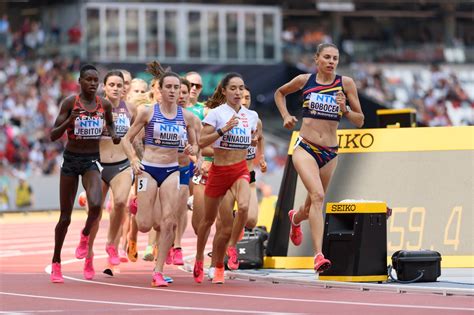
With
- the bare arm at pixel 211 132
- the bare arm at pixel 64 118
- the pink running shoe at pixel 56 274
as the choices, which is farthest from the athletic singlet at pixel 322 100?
the pink running shoe at pixel 56 274

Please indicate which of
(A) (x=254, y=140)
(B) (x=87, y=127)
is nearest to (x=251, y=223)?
(A) (x=254, y=140)

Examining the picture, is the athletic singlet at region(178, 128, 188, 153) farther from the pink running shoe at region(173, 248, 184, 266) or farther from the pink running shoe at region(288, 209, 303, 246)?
the pink running shoe at region(173, 248, 184, 266)

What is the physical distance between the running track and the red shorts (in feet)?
3.18

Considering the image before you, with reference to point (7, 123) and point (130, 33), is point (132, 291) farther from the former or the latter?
point (130, 33)

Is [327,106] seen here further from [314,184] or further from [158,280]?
[158,280]

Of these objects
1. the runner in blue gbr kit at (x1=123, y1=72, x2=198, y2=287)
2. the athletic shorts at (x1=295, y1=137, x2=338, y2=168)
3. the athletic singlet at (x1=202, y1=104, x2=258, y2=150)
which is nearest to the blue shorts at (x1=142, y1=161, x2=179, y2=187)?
the runner in blue gbr kit at (x1=123, y1=72, x2=198, y2=287)

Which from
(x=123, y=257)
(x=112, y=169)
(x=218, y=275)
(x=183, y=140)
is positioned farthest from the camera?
(x=123, y=257)

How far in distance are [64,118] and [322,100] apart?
273 centimetres

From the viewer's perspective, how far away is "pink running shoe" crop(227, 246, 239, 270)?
1588 centimetres

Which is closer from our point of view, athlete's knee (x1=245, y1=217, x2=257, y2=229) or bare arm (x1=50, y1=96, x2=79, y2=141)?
bare arm (x1=50, y1=96, x2=79, y2=141)

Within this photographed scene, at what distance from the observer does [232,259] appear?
1590cm

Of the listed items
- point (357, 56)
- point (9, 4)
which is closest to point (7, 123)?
point (9, 4)

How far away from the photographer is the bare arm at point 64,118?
585 inches

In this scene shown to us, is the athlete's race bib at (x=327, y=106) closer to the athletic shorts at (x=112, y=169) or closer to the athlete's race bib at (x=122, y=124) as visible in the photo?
the athletic shorts at (x=112, y=169)
